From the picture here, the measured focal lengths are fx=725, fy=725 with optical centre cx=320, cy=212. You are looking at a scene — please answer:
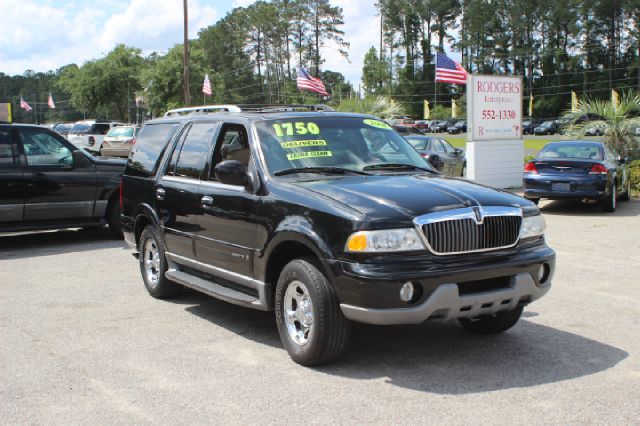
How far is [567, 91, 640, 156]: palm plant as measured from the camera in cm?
1833

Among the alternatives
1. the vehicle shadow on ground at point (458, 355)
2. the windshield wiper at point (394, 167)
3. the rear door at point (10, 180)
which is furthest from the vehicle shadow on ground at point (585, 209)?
the rear door at point (10, 180)

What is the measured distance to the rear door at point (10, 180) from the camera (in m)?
10.7

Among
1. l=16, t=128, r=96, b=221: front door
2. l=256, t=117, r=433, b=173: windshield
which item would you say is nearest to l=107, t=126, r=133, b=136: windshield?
l=16, t=128, r=96, b=221: front door

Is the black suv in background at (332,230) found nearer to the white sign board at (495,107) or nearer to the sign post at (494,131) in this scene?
the sign post at (494,131)

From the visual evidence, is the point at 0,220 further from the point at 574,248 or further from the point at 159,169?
the point at 574,248

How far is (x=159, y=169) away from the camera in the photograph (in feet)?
24.0

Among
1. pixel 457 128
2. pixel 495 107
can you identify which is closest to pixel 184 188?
pixel 495 107

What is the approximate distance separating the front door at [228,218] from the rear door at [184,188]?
0.50 feet

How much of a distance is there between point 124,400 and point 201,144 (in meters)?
2.79

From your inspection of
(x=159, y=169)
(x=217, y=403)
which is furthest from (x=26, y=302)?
(x=217, y=403)

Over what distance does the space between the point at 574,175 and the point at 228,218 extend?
10.2 m

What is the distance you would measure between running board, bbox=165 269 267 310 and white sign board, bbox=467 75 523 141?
43.1 ft

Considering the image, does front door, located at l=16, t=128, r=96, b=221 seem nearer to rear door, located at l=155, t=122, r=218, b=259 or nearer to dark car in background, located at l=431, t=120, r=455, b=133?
rear door, located at l=155, t=122, r=218, b=259

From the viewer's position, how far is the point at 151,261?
7.66 metres
